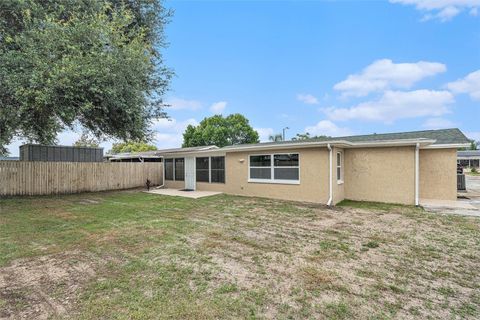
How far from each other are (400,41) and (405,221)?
9433 millimetres

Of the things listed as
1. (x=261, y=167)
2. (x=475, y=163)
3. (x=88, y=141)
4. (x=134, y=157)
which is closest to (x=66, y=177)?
(x=134, y=157)

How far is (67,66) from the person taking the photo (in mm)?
7379

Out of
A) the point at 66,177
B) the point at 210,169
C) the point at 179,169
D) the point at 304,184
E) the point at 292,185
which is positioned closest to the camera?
the point at 304,184

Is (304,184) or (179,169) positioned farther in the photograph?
(179,169)

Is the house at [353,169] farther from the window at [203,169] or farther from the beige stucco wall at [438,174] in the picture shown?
the window at [203,169]

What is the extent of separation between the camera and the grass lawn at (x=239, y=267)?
2717 millimetres

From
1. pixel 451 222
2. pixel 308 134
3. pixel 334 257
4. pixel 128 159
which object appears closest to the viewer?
pixel 334 257

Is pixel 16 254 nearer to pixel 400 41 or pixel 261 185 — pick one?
pixel 261 185

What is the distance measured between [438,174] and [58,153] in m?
18.6

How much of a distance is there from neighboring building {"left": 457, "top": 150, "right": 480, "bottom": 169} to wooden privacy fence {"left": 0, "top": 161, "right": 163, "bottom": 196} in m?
46.1

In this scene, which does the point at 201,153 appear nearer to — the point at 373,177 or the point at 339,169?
the point at 339,169

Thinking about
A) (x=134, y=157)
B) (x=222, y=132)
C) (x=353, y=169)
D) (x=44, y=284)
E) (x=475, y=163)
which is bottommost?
(x=44, y=284)

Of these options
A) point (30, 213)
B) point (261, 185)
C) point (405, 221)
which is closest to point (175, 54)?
point (261, 185)

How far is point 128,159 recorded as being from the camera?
2284 cm
